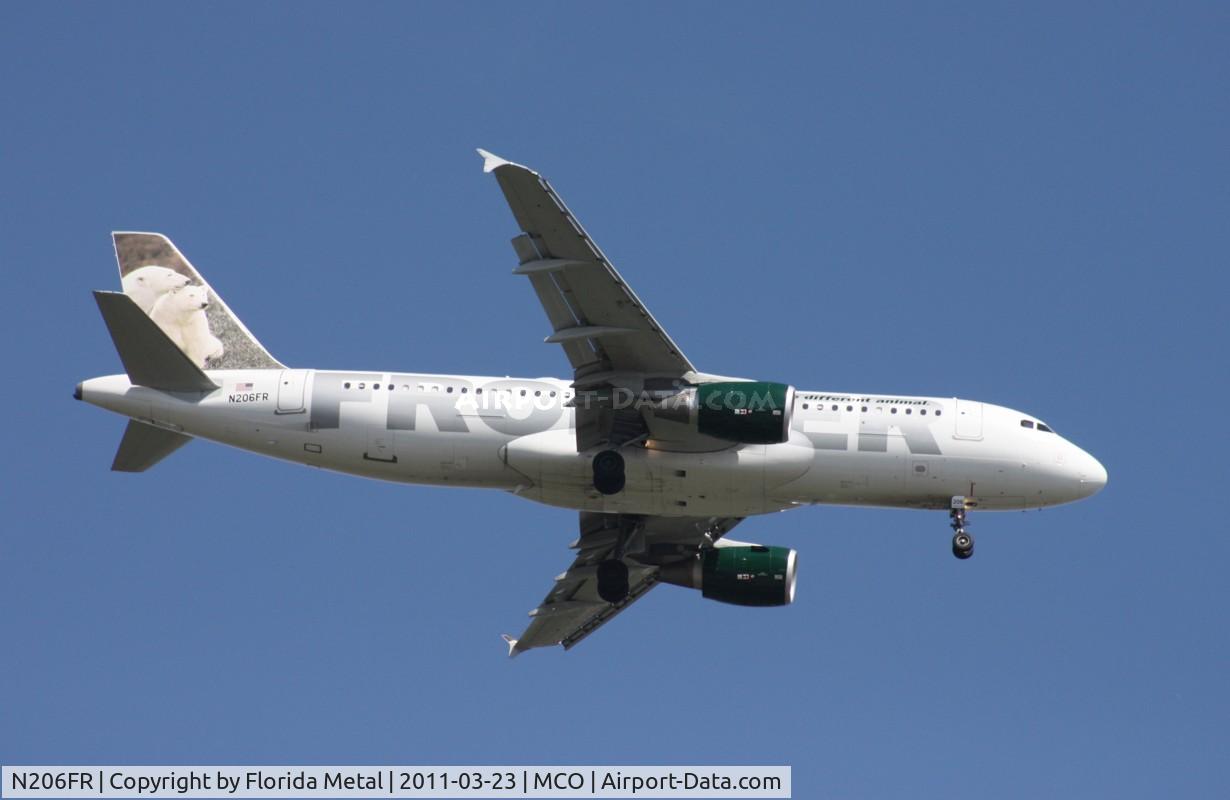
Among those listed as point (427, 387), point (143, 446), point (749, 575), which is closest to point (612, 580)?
point (749, 575)

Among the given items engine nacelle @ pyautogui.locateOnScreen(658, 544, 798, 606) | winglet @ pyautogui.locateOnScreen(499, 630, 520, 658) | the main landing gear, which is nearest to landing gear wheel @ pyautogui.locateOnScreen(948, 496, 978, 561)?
the main landing gear

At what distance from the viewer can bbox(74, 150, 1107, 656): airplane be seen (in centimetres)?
4859

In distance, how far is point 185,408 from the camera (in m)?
50.9

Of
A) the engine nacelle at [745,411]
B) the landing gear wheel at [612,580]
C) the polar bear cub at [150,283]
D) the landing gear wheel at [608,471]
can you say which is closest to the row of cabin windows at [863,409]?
the engine nacelle at [745,411]

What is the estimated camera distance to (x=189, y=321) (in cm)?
5466

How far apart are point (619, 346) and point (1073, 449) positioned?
12.9 meters

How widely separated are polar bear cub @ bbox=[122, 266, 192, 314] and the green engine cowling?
1647 centimetres

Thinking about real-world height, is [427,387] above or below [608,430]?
above

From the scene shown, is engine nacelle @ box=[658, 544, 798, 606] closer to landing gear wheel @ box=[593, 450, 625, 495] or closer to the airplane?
the airplane

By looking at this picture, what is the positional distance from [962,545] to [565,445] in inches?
420

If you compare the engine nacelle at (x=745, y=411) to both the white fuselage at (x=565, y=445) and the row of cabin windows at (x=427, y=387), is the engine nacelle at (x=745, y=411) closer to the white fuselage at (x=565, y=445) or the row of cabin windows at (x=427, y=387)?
the white fuselage at (x=565, y=445)

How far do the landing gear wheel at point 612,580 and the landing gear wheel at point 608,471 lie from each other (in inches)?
222

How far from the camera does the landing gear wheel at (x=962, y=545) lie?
51.1 meters

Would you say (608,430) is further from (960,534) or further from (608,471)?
(960,534)
